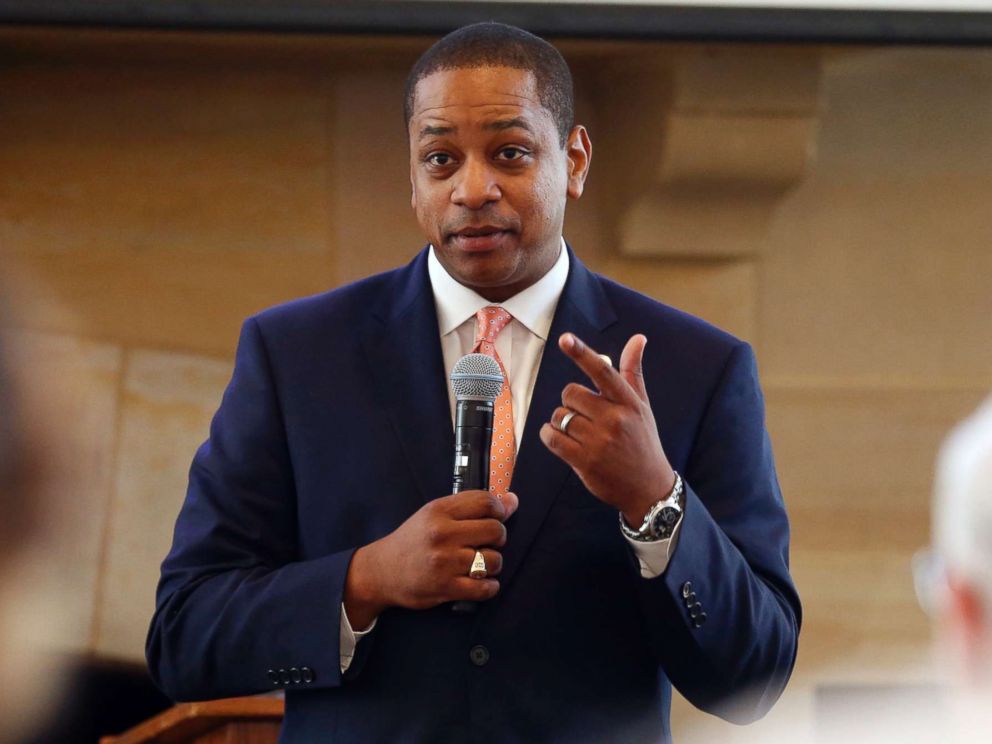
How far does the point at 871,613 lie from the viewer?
432cm

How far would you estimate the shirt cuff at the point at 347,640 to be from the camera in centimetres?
205

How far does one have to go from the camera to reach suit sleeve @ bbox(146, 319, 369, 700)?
2.04 metres

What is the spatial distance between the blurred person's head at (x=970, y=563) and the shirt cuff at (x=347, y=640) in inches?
47.5

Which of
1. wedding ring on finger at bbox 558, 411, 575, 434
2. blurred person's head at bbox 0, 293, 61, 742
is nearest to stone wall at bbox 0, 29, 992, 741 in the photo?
wedding ring on finger at bbox 558, 411, 575, 434

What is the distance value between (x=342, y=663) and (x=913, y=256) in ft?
9.05

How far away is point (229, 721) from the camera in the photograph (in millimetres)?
2945

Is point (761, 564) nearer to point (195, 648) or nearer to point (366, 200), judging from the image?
point (195, 648)

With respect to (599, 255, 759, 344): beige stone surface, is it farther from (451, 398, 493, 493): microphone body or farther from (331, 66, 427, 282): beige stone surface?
(451, 398, 493, 493): microphone body

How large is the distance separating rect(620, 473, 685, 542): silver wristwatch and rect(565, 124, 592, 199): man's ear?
0.56 meters

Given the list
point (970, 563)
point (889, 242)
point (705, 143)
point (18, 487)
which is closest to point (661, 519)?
point (18, 487)

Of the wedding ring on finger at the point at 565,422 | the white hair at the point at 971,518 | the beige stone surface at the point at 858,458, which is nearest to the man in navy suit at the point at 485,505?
the wedding ring on finger at the point at 565,422

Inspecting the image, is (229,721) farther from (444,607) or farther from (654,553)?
(654,553)

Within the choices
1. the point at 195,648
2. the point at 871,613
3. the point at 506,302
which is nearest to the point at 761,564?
the point at 506,302

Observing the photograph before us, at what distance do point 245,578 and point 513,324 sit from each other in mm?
498
